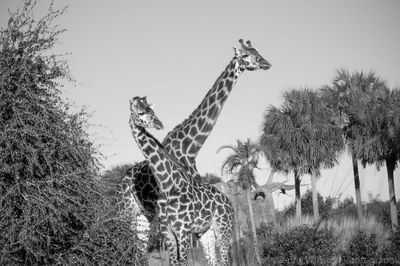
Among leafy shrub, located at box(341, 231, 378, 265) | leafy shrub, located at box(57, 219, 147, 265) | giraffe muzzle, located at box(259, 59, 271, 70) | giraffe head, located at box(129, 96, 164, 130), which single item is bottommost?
leafy shrub, located at box(341, 231, 378, 265)

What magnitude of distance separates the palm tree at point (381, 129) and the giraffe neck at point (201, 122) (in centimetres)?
1426

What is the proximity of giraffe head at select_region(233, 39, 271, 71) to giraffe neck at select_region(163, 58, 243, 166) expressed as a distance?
0.50 ft

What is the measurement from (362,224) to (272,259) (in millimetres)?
5886

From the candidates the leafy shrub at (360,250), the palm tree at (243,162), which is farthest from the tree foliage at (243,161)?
the leafy shrub at (360,250)

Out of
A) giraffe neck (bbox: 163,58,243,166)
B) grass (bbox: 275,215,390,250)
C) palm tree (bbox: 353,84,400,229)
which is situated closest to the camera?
giraffe neck (bbox: 163,58,243,166)

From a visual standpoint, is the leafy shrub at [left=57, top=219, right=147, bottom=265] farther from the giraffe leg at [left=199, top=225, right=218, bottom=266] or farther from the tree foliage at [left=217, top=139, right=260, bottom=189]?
the tree foliage at [left=217, top=139, right=260, bottom=189]

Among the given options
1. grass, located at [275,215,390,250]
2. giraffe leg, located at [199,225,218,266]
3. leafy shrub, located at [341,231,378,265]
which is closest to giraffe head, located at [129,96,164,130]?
giraffe leg, located at [199,225,218,266]

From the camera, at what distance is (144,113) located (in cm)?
999

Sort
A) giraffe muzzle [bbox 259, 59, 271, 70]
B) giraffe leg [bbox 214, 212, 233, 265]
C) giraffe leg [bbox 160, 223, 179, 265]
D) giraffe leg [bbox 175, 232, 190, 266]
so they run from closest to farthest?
giraffe leg [bbox 175, 232, 190, 266], giraffe leg [bbox 160, 223, 179, 265], giraffe leg [bbox 214, 212, 233, 265], giraffe muzzle [bbox 259, 59, 271, 70]

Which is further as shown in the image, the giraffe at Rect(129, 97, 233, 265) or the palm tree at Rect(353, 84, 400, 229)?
the palm tree at Rect(353, 84, 400, 229)

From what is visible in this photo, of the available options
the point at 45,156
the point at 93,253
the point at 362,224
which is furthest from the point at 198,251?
the point at 362,224

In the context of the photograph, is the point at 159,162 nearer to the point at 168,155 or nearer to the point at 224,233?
the point at 168,155

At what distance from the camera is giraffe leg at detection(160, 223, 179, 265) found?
400 inches

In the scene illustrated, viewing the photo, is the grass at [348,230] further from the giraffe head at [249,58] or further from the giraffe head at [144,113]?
the giraffe head at [144,113]
